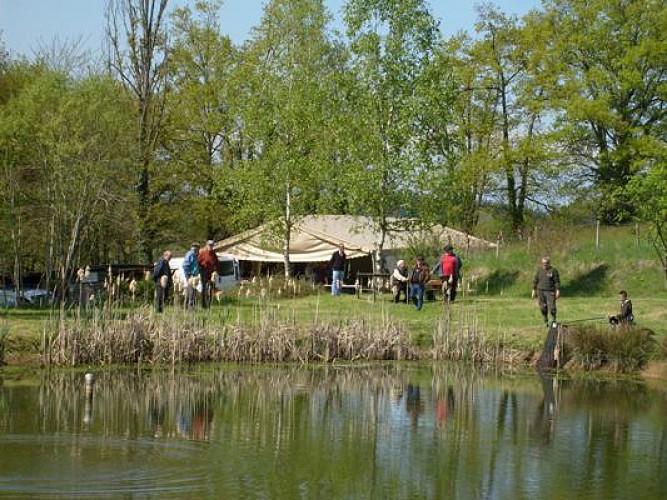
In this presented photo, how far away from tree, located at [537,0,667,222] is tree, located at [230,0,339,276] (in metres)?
11.4

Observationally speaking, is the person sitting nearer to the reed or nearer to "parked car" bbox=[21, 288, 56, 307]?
the reed

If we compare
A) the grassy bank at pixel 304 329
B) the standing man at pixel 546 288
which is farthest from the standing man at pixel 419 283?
the standing man at pixel 546 288

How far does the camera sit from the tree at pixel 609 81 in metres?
49.4

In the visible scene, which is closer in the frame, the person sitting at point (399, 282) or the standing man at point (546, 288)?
the standing man at point (546, 288)

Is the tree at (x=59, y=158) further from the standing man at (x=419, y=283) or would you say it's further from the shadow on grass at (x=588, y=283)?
the shadow on grass at (x=588, y=283)

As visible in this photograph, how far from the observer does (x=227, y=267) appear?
41438 millimetres

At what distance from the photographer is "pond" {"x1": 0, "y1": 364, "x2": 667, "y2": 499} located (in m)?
14.7

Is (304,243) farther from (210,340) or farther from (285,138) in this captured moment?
(210,340)

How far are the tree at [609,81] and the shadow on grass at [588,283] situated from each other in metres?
9.02

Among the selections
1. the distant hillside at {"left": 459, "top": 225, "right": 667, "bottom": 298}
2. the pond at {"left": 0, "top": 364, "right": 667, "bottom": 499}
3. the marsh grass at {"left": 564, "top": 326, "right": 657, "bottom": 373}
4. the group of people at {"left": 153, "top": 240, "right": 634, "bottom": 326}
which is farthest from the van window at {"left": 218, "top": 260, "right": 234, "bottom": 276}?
the marsh grass at {"left": 564, "top": 326, "right": 657, "bottom": 373}

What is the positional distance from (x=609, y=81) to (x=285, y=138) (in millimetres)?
14353

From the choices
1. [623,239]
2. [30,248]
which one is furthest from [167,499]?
[623,239]

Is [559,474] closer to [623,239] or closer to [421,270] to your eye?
[421,270]

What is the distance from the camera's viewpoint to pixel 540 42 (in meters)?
52.9
